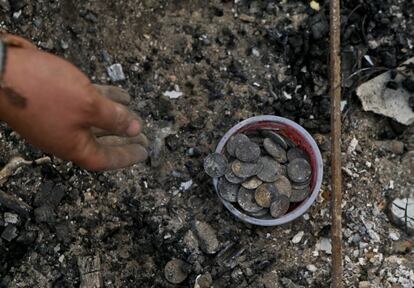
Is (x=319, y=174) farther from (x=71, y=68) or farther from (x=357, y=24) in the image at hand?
(x=71, y=68)

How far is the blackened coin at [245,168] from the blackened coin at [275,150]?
0.09 meters

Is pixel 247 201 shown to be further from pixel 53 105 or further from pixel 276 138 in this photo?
pixel 53 105

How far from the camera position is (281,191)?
2.98m

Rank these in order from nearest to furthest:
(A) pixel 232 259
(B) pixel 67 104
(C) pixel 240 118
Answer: (B) pixel 67 104
(A) pixel 232 259
(C) pixel 240 118

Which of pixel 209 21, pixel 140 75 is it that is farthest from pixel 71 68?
pixel 209 21

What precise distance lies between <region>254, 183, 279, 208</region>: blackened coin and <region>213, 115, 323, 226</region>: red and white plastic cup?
8 centimetres

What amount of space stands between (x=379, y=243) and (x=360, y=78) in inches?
34.9

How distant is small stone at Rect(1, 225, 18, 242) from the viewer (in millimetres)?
2906

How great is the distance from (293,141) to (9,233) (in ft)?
4.86

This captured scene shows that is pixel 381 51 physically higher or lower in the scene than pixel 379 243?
higher

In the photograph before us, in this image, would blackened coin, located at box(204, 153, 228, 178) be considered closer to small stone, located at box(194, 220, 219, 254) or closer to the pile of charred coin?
the pile of charred coin

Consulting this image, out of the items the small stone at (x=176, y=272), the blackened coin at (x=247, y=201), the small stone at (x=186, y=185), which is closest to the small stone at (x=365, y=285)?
the blackened coin at (x=247, y=201)

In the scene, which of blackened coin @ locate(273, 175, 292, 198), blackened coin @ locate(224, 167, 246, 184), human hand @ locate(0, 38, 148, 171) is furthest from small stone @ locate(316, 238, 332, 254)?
human hand @ locate(0, 38, 148, 171)

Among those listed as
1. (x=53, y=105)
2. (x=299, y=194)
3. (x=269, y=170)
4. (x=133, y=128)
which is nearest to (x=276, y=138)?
(x=269, y=170)
